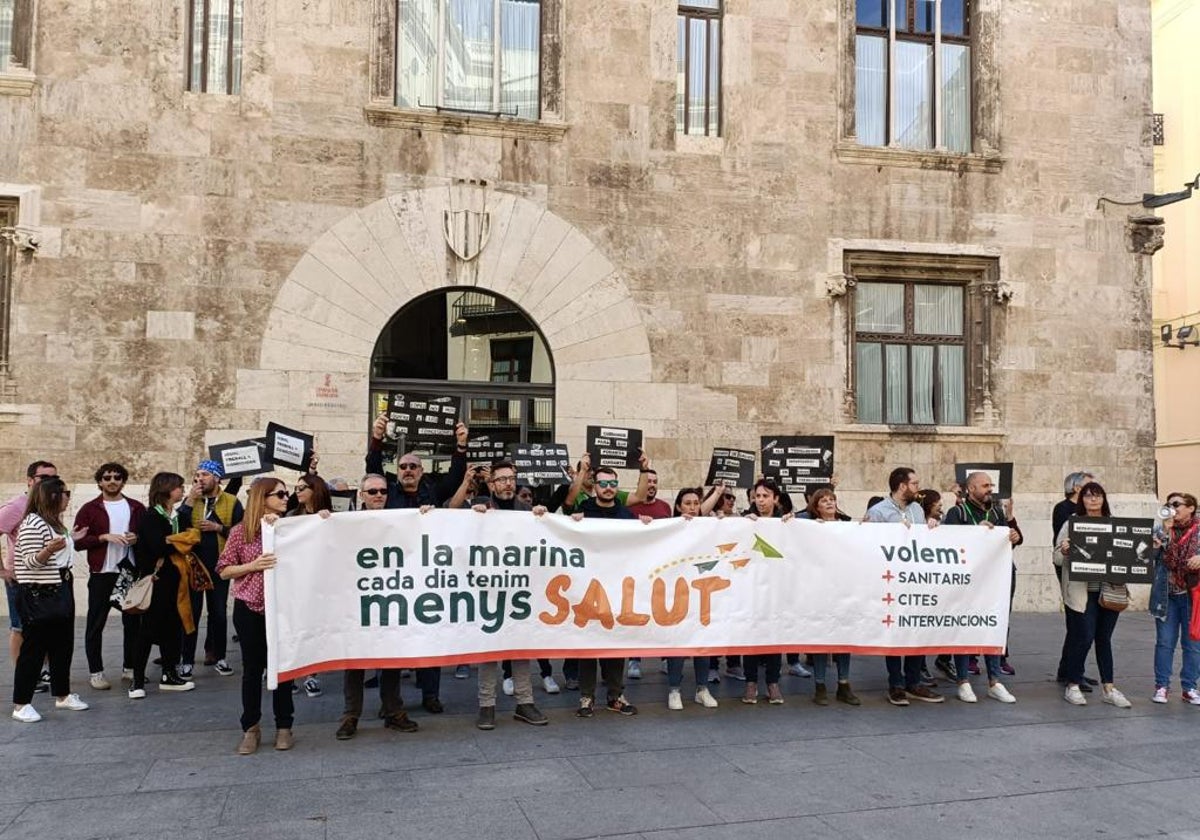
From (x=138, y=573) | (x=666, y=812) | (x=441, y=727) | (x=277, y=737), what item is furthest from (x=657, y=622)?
(x=138, y=573)

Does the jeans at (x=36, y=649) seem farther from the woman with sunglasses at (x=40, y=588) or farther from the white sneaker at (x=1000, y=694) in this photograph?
the white sneaker at (x=1000, y=694)

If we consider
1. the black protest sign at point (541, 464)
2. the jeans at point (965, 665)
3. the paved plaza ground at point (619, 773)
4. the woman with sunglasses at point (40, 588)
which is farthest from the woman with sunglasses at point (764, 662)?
the woman with sunglasses at point (40, 588)

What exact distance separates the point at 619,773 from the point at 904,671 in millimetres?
3654

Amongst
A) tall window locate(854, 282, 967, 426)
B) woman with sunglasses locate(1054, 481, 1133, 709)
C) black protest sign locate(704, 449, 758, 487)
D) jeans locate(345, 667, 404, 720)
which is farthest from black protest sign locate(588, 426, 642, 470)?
tall window locate(854, 282, 967, 426)

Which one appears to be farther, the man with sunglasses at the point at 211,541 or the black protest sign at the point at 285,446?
the black protest sign at the point at 285,446

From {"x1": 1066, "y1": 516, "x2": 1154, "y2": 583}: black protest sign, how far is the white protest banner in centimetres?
58

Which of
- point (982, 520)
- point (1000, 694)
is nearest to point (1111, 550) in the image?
point (982, 520)

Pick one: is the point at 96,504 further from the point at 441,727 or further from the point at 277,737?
the point at 441,727

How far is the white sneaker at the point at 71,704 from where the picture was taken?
7535mm

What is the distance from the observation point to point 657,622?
304 inches

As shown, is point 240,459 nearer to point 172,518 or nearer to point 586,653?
point 172,518

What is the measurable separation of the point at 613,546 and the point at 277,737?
9.17ft

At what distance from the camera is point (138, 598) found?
26.6ft

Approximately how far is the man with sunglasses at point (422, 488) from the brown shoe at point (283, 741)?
1.30 meters
